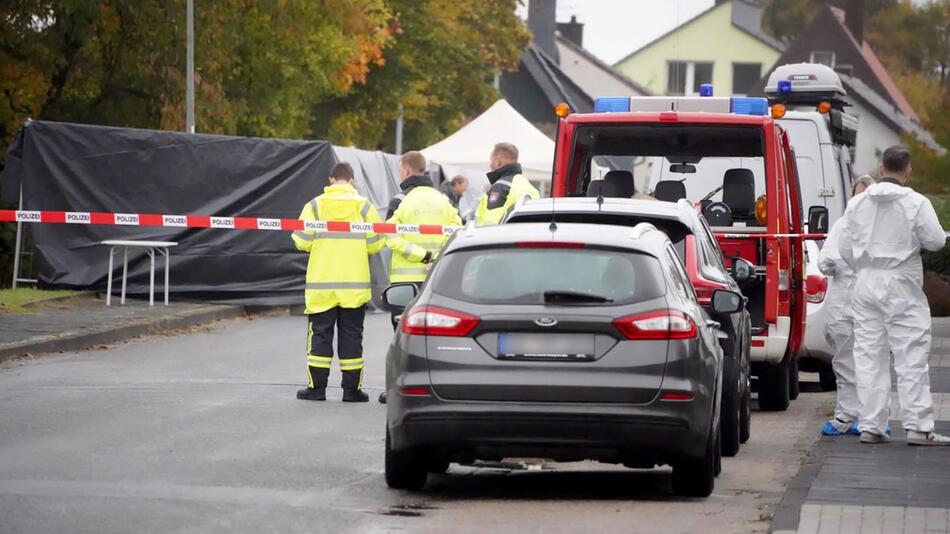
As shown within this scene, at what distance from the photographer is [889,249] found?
1187 centimetres

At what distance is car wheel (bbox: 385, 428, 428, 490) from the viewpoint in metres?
9.92

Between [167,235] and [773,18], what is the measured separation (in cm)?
9159

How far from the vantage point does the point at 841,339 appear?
13000 mm

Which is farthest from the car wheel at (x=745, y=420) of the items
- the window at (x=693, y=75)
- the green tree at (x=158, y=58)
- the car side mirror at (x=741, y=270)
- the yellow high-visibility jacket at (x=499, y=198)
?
the window at (x=693, y=75)

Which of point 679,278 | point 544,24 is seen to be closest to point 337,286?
point 679,278

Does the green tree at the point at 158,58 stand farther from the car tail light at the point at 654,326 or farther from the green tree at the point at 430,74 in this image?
the car tail light at the point at 654,326

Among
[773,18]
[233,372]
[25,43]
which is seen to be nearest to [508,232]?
[233,372]

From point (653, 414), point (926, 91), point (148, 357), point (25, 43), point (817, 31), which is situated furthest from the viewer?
point (926, 91)

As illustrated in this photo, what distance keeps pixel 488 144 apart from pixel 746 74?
6965cm

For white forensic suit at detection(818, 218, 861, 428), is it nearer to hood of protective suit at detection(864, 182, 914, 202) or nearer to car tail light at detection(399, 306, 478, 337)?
hood of protective suit at detection(864, 182, 914, 202)

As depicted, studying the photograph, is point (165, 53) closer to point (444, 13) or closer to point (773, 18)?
point (444, 13)

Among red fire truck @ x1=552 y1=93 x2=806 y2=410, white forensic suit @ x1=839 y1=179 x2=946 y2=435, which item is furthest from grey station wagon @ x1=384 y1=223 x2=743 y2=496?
red fire truck @ x1=552 y1=93 x2=806 y2=410

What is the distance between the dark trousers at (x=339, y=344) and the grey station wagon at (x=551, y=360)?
201 inches

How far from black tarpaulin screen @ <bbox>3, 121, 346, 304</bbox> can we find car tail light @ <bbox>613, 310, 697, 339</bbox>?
1640 centimetres
